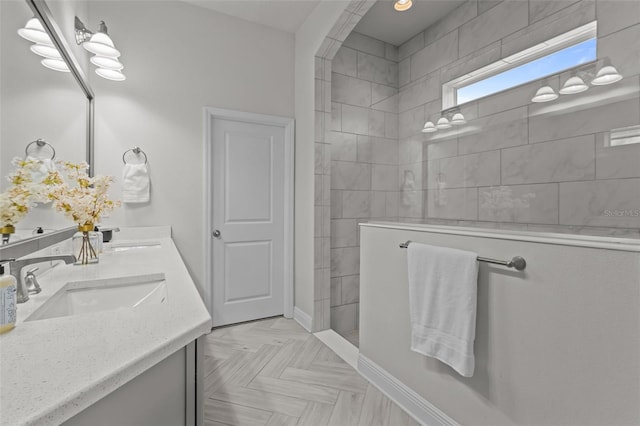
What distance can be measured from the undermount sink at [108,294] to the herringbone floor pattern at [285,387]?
896mm

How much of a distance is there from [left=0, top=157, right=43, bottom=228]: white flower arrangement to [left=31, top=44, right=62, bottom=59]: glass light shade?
511mm

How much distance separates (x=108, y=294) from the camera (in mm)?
1146

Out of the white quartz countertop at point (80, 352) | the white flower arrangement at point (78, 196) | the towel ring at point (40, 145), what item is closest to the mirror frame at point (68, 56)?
the towel ring at point (40, 145)

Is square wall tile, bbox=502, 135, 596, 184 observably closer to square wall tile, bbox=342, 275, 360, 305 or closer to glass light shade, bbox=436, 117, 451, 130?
glass light shade, bbox=436, 117, 451, 130

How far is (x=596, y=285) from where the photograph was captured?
95 cm

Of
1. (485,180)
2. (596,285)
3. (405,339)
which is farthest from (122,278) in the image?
(485,180)

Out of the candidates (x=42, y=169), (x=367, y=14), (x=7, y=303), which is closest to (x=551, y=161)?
(x=367, y=14)

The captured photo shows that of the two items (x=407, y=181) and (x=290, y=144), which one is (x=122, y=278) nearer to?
(x=407, y=181)

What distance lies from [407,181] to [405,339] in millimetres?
1089

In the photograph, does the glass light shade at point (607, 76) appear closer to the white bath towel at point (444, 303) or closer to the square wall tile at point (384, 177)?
the white bath towel at point (444, 303)

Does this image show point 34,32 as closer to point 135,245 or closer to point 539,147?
point 135,245

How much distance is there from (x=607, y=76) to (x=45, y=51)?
260cm

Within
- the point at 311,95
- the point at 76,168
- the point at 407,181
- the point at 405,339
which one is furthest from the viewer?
the point at 311,95

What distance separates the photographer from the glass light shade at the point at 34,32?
1.16m
